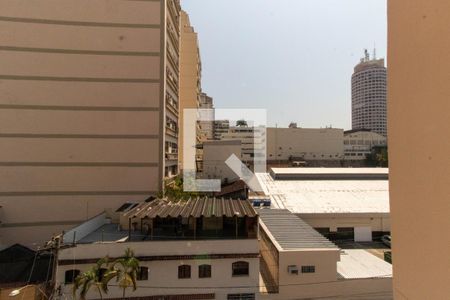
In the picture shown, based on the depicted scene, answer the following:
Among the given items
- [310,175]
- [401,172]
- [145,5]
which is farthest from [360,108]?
[401,172]

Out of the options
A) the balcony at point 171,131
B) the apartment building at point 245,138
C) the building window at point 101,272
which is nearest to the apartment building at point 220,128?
the apartment building at point 245,138

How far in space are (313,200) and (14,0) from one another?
21485mm

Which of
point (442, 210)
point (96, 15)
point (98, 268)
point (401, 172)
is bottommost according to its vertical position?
point (98, 268)

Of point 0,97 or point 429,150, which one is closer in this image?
point 429,150

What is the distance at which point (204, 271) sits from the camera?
11.2 metres

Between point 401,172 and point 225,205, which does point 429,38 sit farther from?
point 225,205

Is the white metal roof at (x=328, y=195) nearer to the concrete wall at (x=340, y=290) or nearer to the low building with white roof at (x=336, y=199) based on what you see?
the low building with white roof at (x=336, y=199)

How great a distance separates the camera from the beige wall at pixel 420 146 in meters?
1.06

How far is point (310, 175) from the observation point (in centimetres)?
2559

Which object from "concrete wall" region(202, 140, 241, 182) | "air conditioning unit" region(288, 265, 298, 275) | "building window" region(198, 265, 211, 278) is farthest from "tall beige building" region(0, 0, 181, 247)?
"concrete wall" region(202, 140, 241, 182)

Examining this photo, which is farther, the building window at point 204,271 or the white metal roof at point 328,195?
the white metal roof at point 328,195

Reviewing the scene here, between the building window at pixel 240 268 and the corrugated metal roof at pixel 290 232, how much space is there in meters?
1.85

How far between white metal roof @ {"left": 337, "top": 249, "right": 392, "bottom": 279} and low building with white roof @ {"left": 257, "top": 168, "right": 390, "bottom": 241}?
7.27 ft

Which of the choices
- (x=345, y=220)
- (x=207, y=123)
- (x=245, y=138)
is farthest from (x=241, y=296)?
(x=245, y=138)
